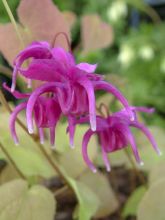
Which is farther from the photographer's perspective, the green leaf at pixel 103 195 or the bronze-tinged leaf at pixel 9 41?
the green leaf at pixel 103 195

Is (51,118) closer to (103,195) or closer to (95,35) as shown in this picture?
(103,195)

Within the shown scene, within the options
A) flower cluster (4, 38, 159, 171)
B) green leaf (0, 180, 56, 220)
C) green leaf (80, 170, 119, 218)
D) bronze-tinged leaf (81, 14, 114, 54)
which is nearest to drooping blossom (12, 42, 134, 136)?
flower cluster (4, 38, 159, 171)

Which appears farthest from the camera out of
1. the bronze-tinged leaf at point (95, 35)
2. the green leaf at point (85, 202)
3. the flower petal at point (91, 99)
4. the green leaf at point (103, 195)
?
the bronze-tinged leaf at point (95, 35)

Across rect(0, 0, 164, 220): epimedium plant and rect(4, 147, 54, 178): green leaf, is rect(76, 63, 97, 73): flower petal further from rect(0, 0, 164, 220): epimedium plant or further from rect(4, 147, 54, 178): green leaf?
rect(4, 147, 54, 178): green leaf

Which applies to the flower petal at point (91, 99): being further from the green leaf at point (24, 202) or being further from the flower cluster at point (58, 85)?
the green leaf at point (24, 202)

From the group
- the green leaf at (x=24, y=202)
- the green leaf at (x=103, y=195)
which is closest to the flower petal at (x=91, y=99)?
the green leaf at (x=24, y=202)

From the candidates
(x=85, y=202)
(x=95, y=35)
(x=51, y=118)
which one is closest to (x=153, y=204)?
(x=85, y=202)
